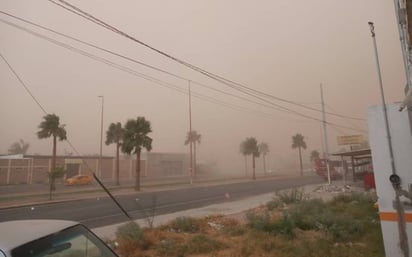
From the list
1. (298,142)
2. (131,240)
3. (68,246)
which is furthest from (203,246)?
(298,142)

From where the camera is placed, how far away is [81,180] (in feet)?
157

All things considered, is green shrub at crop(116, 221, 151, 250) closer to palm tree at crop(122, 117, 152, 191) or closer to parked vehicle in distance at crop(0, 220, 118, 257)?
parked vehicle in distance at crop(0, 220, 118, 257)

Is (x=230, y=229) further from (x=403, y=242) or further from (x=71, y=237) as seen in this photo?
(x=71, y=237)

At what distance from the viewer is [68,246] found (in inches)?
117

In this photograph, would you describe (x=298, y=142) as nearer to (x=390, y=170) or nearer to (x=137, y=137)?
(x=137, y=137)

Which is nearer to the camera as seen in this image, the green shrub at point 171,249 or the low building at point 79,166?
the green shrub at point 171,249

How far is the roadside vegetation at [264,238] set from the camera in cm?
755

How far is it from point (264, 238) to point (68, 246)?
680cm

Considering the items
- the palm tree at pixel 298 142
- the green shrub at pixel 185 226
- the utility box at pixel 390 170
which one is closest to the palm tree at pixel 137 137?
the green shrub at pixel 185 226

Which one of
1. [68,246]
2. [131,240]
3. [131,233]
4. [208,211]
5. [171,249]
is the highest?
[68,246]

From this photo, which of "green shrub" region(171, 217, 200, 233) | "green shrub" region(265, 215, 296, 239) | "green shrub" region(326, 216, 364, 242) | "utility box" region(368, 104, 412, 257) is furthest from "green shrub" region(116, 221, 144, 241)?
"utility box" region(368, 104, 412, 257)

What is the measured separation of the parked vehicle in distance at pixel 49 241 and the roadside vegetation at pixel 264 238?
4712 millimetres

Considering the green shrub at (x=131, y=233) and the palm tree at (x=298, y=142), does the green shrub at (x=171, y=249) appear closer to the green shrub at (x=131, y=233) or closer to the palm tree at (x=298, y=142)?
the green shrub at (x=131, y=233)

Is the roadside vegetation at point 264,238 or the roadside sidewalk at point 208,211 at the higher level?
the roadside vegetation at point 264,238
